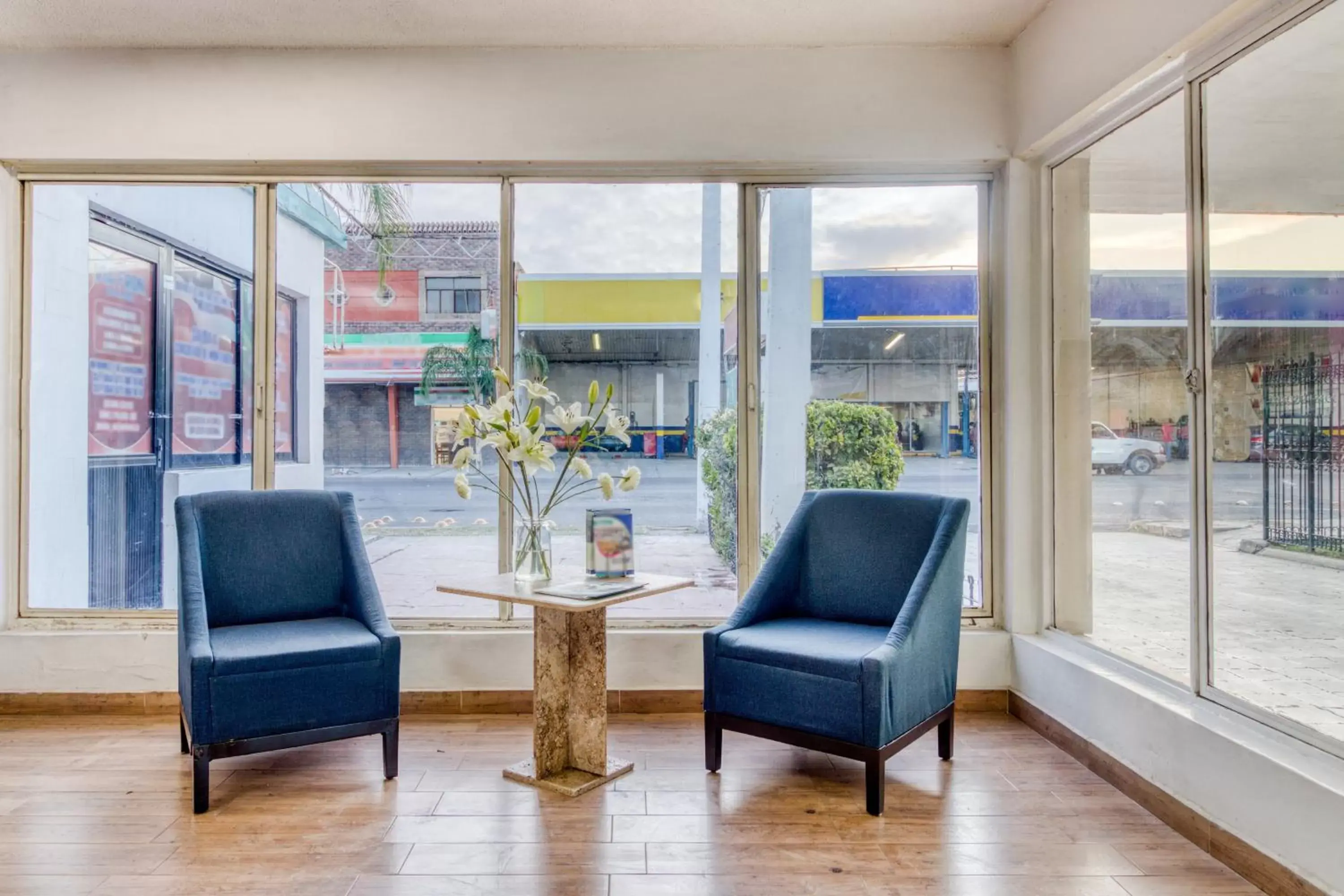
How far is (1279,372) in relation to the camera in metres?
2.25

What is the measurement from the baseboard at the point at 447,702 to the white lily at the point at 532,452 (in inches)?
50.0

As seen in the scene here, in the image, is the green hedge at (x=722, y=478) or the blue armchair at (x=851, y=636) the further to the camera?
the green hedge at (x=722, y=478)

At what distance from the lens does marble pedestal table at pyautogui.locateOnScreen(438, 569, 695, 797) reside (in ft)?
8.97

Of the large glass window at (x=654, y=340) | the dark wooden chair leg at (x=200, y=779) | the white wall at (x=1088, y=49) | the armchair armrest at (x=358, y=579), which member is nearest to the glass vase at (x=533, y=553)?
the armchair armrest at (x=358, y=579)

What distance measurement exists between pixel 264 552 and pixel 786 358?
232cm

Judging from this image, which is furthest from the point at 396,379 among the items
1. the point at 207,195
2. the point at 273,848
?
the point at 273,848

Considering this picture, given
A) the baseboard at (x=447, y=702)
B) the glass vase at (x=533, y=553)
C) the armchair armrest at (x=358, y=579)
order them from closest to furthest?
the glass vase at (x=533, y=553), the armchair armrest at (x=358, y=579), the baseboard at (x=447, y=702)

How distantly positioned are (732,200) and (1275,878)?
305 centimetres

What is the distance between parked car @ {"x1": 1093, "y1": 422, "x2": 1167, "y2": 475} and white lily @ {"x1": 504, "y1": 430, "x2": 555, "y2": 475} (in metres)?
2.10

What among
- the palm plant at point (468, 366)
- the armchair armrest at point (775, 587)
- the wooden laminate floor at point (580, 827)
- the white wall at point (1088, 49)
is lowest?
the wooden laminate floor at point (580, 827)

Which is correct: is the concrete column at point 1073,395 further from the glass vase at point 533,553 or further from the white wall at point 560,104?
the glass vase at point 533,553

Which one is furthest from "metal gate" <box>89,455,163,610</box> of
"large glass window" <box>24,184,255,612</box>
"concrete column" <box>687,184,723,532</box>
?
"concrete column" <box>687,184,723,532</box>

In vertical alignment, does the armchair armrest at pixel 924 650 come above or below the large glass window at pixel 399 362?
below

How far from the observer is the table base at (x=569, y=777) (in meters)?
2.63
